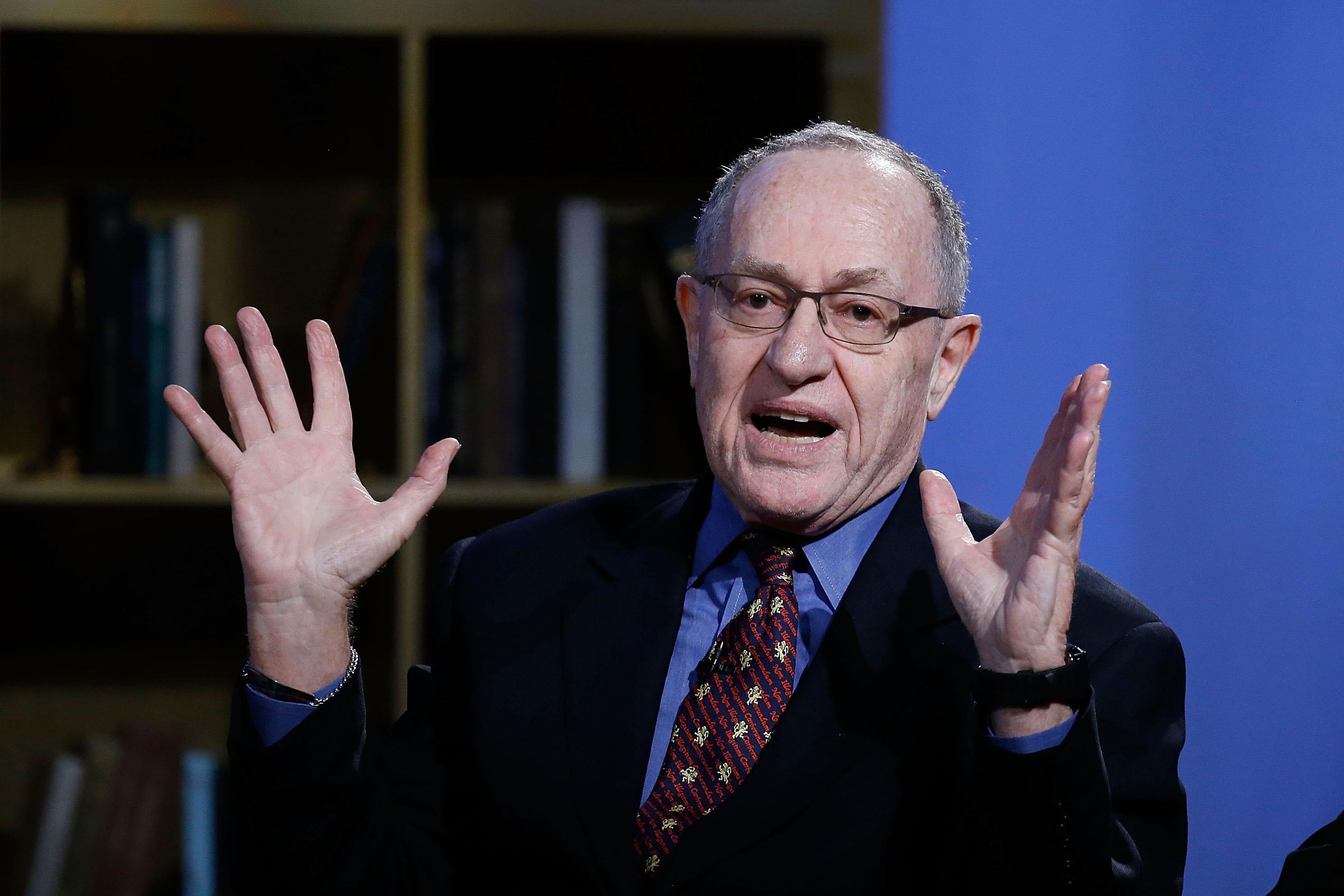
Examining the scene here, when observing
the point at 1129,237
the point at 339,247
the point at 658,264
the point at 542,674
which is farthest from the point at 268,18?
the point at 1129,237

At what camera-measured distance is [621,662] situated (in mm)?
1284

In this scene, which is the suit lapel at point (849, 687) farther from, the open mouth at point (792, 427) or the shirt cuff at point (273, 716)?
the shirt cuff at point (273, 716)

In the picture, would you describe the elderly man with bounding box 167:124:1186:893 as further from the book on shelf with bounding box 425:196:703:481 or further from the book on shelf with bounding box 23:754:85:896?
the book on shelf with bounding box 23:754:85:896

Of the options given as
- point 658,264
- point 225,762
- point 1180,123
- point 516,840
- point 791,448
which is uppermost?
point 1180,123

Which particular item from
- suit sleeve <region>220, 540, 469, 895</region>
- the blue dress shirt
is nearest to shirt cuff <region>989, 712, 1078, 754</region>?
the blue dress shirt

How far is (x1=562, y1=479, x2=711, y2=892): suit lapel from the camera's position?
119 centimetres

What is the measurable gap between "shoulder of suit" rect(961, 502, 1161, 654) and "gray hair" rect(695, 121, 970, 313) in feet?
0.92

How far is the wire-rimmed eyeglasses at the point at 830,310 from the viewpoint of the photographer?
1265mm

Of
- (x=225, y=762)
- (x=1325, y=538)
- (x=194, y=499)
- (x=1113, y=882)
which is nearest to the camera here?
(x=1113, y=882)

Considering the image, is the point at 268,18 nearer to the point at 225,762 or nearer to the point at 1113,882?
the point at 225,762

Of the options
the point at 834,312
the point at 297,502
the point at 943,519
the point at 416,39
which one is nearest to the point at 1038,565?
the point at 943,519

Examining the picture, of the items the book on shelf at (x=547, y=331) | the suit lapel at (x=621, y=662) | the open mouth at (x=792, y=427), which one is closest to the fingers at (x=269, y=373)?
the suit lapel at (x=621, y=662)

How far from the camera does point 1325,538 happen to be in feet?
5.38

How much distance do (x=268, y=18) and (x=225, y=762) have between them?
1181 mm
